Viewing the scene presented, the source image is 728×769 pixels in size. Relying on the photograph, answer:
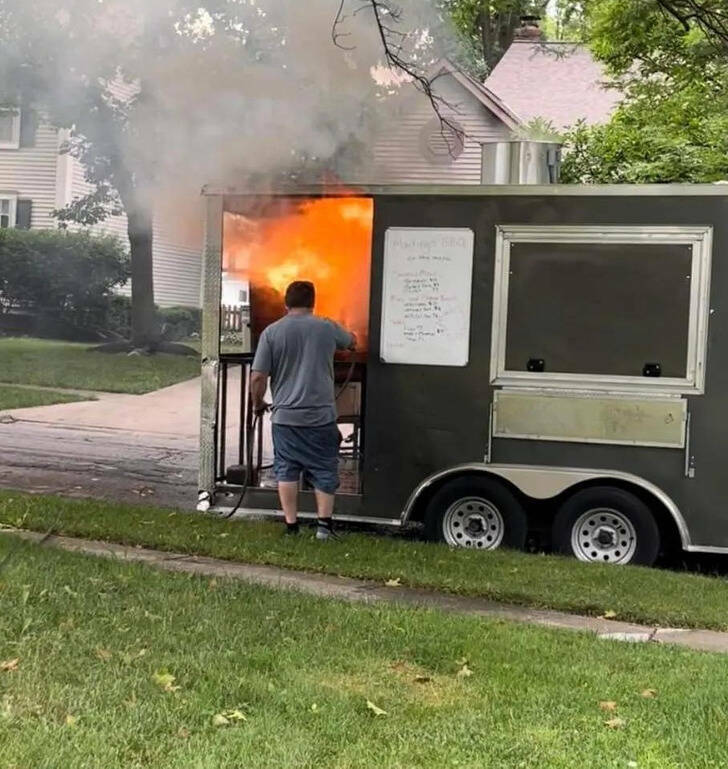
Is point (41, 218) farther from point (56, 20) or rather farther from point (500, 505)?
point (500, 505)

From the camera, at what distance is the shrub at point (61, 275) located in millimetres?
22078

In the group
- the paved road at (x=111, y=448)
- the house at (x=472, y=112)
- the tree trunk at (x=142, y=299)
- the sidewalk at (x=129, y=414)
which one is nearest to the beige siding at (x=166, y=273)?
the tree trunk at (x=142, y=299)

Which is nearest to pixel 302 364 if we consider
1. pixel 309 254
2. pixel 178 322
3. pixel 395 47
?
pixel 309 254

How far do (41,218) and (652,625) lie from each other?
20894mm

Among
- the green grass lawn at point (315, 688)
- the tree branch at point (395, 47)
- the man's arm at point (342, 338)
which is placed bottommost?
the green grass lawn at point (315, 688)

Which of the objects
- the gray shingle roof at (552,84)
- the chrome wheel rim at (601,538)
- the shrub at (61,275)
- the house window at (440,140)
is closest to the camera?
the chrome wheel rim at (601,538)

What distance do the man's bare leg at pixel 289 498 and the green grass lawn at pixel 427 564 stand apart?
0.15 m

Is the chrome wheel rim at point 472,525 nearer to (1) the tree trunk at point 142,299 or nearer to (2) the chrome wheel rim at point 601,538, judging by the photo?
(2) the chrome wheel rim at point 601,538

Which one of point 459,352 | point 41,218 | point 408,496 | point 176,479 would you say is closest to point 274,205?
point 459,352

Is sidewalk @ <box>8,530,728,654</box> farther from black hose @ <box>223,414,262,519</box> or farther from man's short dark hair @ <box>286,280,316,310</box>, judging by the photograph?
man's short dark hair @ <box>286,280,316,310</box>

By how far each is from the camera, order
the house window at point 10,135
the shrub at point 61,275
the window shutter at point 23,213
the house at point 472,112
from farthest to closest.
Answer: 1. the window shutter at point 23,213
2. the house window at point 10,135
3. the shrub at point 61,275
4. the house at point 472,112

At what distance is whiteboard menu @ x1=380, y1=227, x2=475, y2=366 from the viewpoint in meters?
6.64

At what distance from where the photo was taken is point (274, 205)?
23.9ft

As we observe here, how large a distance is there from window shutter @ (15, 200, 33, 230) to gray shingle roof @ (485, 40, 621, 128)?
414 inches
